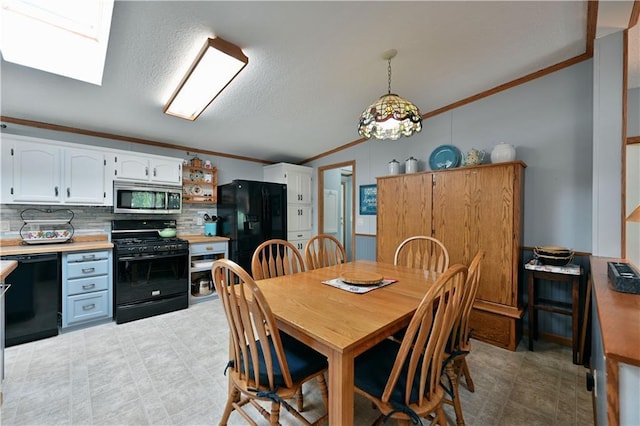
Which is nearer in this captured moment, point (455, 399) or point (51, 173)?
point (455, 399)

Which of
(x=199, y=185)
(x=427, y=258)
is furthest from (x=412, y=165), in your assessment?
(x=199, y=185)

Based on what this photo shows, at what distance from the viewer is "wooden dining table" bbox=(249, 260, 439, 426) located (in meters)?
1.01

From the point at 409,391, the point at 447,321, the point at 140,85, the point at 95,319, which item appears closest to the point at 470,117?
the point at 447,321

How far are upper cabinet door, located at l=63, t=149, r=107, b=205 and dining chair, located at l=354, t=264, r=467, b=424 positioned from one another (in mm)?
3411

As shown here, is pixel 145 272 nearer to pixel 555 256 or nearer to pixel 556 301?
pixel 555 256

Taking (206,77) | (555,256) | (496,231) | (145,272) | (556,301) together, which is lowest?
(556,301)

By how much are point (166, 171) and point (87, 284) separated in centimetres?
155

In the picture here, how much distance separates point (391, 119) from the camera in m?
1.75

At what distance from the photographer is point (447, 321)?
1.06 meters

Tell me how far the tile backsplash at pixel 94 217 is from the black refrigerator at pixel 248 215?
36cm

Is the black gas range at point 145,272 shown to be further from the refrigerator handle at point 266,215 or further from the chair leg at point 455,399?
the chair leg at point 455,399

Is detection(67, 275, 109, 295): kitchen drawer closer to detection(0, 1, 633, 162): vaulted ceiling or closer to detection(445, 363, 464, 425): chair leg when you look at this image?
detection(0, 1, 633, 162): vaulted ceiling

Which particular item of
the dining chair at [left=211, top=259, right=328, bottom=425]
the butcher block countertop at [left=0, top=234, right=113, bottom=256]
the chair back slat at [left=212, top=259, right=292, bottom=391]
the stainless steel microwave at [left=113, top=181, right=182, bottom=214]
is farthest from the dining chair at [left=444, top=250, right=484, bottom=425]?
the stainless steel microwave at [left=113, top=181, right=182, bottom=214]

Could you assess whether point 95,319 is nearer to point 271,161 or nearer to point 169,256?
point 169,256
